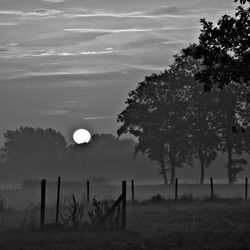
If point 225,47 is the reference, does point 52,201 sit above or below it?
below

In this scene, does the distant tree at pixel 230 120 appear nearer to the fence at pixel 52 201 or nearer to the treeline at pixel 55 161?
the fence at pixel 52 201

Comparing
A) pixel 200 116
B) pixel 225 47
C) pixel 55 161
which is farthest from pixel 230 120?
pixel 55 161

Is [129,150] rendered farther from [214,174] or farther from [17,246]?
[17,246]

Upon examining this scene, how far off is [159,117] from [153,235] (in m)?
49.0

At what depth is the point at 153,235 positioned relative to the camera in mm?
20375

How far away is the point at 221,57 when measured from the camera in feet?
86.2

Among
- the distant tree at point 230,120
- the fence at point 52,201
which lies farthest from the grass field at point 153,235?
the distant tree at point 230,120

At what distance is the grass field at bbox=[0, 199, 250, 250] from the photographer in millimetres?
17547

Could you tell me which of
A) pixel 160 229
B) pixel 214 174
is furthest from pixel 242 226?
pixel 214 174

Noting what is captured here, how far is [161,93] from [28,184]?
20459 millimetres

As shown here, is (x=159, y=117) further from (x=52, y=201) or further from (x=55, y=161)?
(x=55, y=161)

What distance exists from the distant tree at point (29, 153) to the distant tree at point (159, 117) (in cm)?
6789

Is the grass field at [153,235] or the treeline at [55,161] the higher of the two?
the treeline at [55,161]

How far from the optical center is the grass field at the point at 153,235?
1755 centimetres
